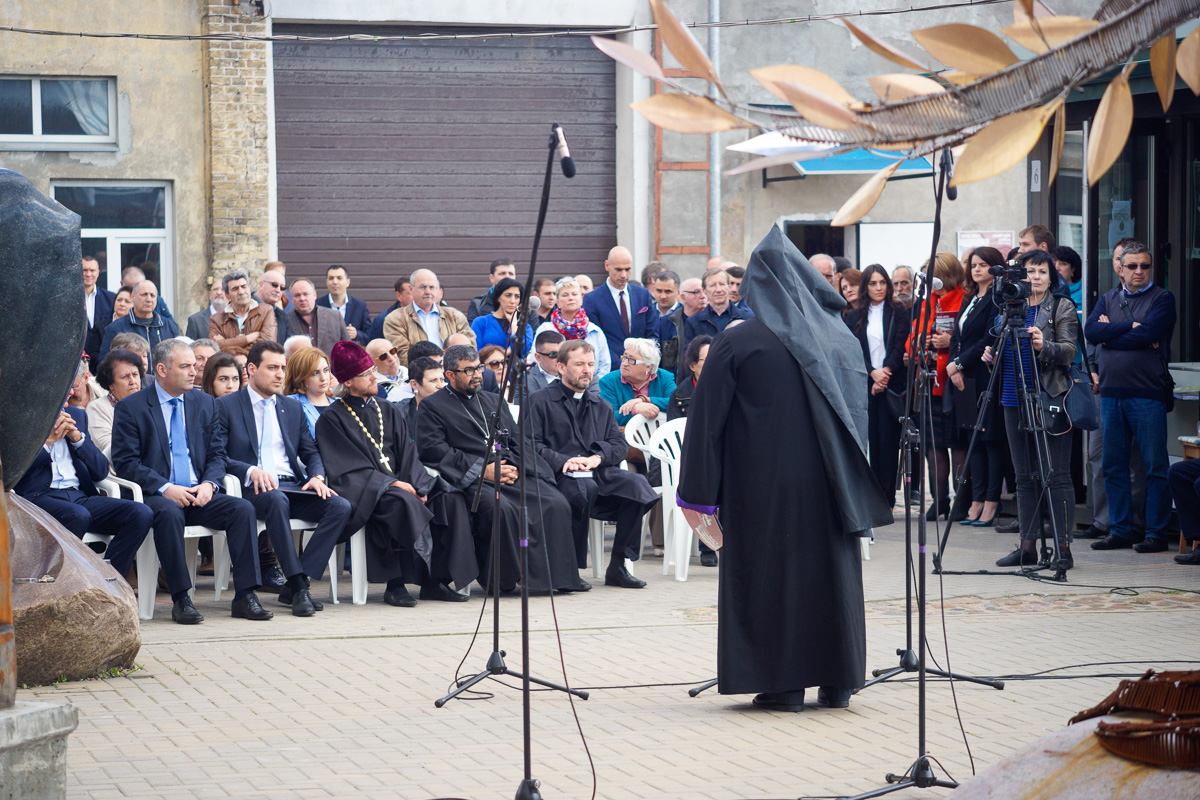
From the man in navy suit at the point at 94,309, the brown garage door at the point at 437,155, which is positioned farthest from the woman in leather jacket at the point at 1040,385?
the brown garage door at the point at 437,155

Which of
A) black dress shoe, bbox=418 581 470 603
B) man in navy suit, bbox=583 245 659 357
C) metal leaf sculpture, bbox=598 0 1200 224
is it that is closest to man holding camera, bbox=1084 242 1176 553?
man in navy suit, bbox=583 245 659 357

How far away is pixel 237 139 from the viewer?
16922 mm

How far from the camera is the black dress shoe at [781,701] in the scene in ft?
20.4

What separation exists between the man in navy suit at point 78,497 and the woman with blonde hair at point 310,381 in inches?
60.9

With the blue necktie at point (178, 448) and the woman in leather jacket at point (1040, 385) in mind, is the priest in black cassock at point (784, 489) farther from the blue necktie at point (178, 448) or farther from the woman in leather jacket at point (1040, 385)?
the woman in leather jacket at point (1040, 385)

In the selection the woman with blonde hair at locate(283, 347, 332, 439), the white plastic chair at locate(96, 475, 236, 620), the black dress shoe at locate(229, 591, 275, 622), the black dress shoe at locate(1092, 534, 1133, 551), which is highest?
the woman with blonde hair at locate(283, 347, 332, 439)

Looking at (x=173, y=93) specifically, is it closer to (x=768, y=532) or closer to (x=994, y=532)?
(x=994, y=532)

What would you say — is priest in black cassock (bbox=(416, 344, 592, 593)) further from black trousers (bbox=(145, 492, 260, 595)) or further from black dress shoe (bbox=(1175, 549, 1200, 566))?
black dress shoe (bbox=(1175, 549, 1200, 566))

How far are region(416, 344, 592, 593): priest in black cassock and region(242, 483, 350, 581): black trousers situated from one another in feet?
2.77

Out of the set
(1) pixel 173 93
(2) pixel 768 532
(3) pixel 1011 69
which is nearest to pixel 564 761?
(2) pixel 768 532

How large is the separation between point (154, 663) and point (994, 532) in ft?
23.3

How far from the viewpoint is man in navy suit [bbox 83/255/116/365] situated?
12195 mm

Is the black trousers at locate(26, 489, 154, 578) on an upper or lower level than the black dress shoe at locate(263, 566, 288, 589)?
upper

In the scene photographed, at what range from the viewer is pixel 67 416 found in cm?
817
